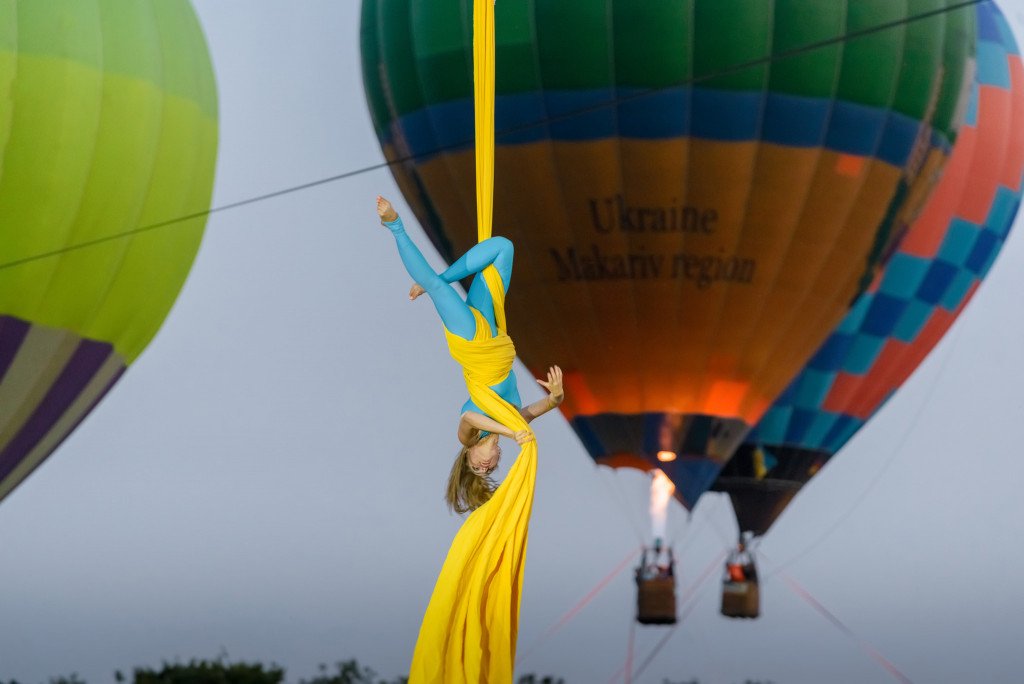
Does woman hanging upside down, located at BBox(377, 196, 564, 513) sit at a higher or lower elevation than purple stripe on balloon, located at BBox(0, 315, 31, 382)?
lower

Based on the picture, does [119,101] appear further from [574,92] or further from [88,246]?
[574,92]

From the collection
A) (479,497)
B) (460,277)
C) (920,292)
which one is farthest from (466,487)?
(920,292)

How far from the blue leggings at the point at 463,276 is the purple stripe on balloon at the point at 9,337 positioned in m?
7.34

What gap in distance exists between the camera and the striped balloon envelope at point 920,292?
767 inches

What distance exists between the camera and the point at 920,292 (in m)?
19.9

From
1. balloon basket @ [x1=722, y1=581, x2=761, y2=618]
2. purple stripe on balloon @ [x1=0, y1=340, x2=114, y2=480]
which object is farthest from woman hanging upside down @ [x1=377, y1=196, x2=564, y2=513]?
balloon basket @ [x1=722, y1=581, x2=761, y2=618]

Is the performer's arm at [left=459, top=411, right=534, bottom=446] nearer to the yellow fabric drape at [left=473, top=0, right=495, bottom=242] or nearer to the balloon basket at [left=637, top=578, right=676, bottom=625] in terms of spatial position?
the yellow fabric drape at [left=473, top=0, right=495, bottom=242]

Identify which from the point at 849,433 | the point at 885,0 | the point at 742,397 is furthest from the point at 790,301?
the point at 849,433

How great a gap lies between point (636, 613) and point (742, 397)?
2436mm

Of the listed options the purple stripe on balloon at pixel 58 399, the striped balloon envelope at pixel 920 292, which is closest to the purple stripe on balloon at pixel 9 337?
the purple stripe on balloon at pixel 58 399

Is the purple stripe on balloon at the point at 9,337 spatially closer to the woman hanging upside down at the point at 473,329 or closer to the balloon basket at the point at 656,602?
the balloon basket at the point at 656,602

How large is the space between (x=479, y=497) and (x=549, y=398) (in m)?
0.42

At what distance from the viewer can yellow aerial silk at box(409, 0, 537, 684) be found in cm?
685

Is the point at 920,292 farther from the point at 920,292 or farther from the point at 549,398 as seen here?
the point at 549,398
